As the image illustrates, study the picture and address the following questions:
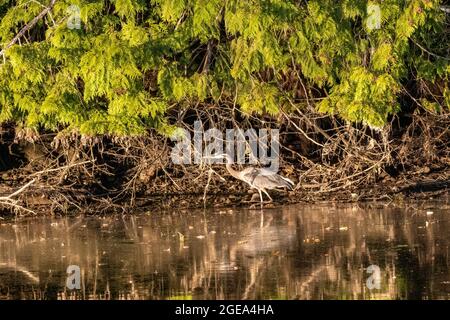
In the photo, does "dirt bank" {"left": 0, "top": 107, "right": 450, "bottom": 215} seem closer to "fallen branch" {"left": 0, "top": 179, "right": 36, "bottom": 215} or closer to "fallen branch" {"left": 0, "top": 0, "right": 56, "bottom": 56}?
"fallen branch" {"left": 0, "top": 179, "right": 36, "bottom": 215}

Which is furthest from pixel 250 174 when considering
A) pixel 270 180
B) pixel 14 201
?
pixel 14 201

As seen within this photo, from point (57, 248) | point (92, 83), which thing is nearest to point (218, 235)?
point (57, 248)

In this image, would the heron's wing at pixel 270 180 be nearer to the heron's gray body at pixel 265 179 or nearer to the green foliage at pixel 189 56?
the heron's gray body at pixel 265 179

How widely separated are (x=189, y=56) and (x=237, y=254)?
4.42m

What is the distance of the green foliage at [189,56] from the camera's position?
15828 mm

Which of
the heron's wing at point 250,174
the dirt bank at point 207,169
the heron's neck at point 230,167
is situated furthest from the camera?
the heron's neck at point 230,167

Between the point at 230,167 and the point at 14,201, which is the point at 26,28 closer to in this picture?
the point at 14,201

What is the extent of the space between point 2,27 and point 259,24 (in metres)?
3.73

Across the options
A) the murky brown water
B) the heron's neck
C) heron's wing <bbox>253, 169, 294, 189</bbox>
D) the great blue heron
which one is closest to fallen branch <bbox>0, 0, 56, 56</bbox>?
the murky brown water

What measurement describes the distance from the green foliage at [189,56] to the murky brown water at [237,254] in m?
1.50

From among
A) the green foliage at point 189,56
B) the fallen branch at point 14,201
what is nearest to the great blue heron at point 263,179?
the green foliage at point 189,56

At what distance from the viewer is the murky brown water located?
448 inches

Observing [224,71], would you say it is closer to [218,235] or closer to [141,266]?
[218,235]
